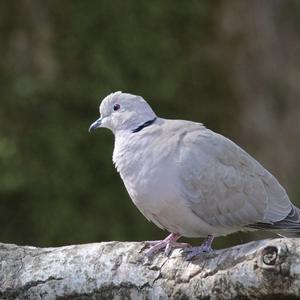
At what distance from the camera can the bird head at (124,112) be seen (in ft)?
14.8

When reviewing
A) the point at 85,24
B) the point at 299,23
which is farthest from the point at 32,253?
the point at 299,23

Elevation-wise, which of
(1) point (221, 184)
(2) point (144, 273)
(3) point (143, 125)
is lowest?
(2) point (144, 273)

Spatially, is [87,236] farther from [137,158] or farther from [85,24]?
[137,158]

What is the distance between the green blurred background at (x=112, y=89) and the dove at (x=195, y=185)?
272cm

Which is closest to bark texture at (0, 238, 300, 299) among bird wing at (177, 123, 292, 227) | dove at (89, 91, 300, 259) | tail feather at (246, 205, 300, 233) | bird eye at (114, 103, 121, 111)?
dove at (89, 91, 300, 259)

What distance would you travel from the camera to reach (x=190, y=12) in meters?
7.26

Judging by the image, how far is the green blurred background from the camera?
7051mm

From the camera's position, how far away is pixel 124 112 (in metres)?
4.56

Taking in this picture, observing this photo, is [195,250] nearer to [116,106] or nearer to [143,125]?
[143,125]

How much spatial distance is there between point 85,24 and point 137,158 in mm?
3209

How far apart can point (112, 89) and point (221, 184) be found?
305 centimetres

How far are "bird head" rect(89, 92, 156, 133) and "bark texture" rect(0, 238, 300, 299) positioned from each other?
2.67ft

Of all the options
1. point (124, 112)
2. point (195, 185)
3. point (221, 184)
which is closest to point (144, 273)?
point (195, 185)

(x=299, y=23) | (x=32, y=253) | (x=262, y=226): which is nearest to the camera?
(x=32, y=253)
